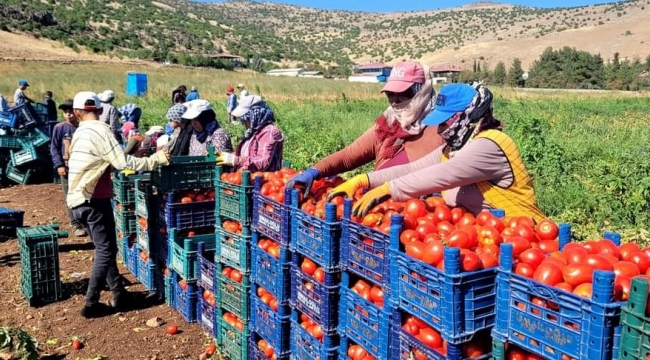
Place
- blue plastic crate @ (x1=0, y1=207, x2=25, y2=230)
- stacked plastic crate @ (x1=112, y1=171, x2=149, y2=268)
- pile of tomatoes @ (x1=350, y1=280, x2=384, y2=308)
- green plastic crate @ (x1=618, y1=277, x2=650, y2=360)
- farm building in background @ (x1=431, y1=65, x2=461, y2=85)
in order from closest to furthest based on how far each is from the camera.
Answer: green plastic crate @ (x1=618, y1=277, x2=650, y2=360)
pile of tomatoes @ (x1=350, y1=280, x2=384, y2=308)
stacked plastic crate @ (x1=112, y1=171, x2=149, y2=268)
blue plastic crate @ (x1=0, y1=207, x2=25, y2=230)
farm building in background @ (x1=431, y1=65, x2=461, y2=85)

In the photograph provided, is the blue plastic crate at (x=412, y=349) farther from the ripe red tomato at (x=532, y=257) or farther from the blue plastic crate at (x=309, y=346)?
the blue plastic crate at (x=309, y=346)

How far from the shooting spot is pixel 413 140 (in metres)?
4.38

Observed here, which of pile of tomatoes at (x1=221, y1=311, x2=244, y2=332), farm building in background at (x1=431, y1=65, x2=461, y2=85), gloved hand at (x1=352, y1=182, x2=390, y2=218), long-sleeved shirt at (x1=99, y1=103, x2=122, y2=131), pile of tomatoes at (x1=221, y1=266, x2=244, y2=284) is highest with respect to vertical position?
farm building in background at (x1=431, y1=65, x2=461, y2=85)

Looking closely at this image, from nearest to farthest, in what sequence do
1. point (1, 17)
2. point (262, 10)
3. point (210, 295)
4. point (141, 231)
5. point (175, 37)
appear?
1. point (210, 295)
2. point (141, 231)
3. point (1, 17)
4. point (175, 37)
5. point (262, 10)

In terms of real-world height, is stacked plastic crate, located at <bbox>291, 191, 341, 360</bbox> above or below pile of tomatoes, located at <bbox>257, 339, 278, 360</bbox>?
above

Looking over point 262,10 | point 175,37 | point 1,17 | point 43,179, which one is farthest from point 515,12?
point 43,179

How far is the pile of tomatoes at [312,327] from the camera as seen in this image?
11.9 feet

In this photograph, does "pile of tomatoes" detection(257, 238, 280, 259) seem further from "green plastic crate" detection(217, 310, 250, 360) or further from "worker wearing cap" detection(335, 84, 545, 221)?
"worker wearing cap" detection(335, 84, 545, 221)

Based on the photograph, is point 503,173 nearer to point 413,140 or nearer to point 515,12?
point 413,140

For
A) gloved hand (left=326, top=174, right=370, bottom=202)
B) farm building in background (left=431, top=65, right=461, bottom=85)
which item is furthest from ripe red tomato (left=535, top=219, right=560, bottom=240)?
farm building in background (left=431, top=65, right=461, bottom=85)

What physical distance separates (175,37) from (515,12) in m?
97.6

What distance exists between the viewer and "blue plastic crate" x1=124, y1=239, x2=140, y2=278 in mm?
6733

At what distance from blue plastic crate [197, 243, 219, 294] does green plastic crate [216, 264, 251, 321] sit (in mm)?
116

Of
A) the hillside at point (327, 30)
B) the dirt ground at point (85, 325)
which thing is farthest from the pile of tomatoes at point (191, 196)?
the hillside at point (327, 30)
